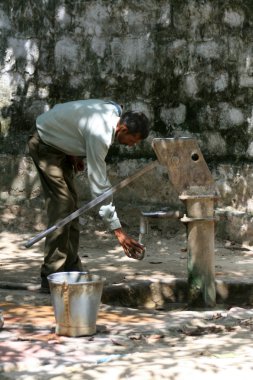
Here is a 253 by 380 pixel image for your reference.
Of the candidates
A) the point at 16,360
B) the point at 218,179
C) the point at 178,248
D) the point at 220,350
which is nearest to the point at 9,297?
the point at 16,360

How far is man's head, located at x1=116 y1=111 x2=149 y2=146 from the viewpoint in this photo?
441cm

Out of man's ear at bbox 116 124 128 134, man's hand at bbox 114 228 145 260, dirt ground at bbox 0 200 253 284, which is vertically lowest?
→ dirt ground at bbox 0 200 253 284

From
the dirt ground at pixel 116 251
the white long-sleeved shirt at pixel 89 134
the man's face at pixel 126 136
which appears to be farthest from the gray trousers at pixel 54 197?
the man's face at pixel 126 136

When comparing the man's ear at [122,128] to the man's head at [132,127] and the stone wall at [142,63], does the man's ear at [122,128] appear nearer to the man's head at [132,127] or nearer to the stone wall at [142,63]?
the man's head at [132,127]

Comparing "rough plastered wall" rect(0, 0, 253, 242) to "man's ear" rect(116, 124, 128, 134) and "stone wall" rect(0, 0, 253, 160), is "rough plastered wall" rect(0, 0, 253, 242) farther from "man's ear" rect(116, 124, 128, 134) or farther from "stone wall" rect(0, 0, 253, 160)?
"man's ear" rect(116, 124, 128, 134)

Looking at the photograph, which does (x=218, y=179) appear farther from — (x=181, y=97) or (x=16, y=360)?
(x=16, y=360)

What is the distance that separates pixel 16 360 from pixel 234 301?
2.19 m

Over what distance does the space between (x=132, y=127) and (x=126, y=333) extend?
1.25 m

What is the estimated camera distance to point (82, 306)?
4.03 meters

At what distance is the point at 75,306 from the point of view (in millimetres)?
4023

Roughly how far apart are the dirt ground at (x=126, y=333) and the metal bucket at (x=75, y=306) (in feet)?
0.22

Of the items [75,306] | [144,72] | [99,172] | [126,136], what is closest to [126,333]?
[75,306]

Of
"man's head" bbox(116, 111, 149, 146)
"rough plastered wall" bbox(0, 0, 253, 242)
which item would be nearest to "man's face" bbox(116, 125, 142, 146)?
"man's head" bbox(116, 111, 149, 146)

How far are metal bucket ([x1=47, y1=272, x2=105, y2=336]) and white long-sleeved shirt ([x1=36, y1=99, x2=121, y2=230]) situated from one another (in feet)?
1.72
